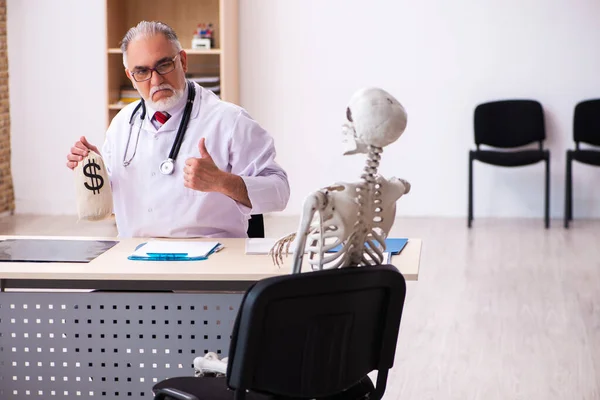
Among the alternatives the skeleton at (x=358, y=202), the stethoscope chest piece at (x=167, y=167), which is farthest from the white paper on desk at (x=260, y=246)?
the skeleton at (x=358, y=202)

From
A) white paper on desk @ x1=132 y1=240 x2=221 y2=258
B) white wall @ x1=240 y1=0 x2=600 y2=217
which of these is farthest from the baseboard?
white paper on desk @ x1=132 y1=240 x2=221 y2=258

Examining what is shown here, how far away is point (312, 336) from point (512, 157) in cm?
493

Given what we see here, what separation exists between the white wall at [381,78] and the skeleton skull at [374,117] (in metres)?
5.02

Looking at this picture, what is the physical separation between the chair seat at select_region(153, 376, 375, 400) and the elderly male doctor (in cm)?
104

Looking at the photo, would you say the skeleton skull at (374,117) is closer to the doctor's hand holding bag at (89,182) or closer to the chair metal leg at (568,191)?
the doctor's hand holding bag at (89,182)

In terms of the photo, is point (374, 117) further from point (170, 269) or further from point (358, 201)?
point (170, 269)

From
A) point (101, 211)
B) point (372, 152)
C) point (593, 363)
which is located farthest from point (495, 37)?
point (372, 152)

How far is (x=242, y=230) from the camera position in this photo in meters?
3.19

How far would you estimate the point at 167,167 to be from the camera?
3.10 m

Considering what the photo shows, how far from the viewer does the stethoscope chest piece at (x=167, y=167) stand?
3.10 m

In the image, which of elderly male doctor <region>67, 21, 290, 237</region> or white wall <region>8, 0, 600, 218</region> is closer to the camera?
elderly male doctor <region>67, 21, 290, 237</region>

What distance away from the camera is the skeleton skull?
1.98m

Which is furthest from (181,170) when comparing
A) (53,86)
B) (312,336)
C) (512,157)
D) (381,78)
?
(53,86)

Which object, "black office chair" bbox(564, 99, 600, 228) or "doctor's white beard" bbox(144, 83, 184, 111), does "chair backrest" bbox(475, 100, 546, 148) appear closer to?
"black office chair" bbox(564, 99, 600, 228)
